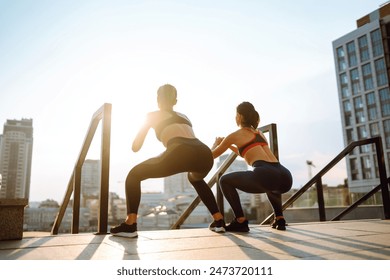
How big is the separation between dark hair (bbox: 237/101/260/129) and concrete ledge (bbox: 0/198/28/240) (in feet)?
6.29

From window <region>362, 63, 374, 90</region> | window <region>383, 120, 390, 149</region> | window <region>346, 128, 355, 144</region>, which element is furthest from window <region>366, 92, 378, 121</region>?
window <region>346, 128, 355, 144</region>

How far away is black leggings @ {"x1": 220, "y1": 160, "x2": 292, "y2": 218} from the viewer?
2.89 m

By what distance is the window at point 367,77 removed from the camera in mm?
47906

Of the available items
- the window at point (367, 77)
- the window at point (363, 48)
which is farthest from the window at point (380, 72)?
the window at point (363, 48)

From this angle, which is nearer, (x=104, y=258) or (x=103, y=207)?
(x=104, y=258)

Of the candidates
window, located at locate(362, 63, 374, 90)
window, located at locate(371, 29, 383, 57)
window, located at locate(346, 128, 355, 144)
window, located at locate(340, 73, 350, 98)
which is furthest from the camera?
window, located at locate(340, 73, 350, 98)

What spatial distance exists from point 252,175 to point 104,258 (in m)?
1.57

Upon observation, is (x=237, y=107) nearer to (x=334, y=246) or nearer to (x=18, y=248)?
(x=334, y=246)

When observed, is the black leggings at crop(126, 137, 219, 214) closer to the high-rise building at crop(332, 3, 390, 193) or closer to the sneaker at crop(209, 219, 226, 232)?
the sneaker at crop(209, 219, 226, 232)

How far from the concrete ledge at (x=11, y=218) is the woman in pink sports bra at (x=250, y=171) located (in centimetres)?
161

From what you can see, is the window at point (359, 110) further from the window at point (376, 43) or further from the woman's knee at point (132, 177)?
the woman's knee at point (132, 177)

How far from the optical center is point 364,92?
48.7 m
